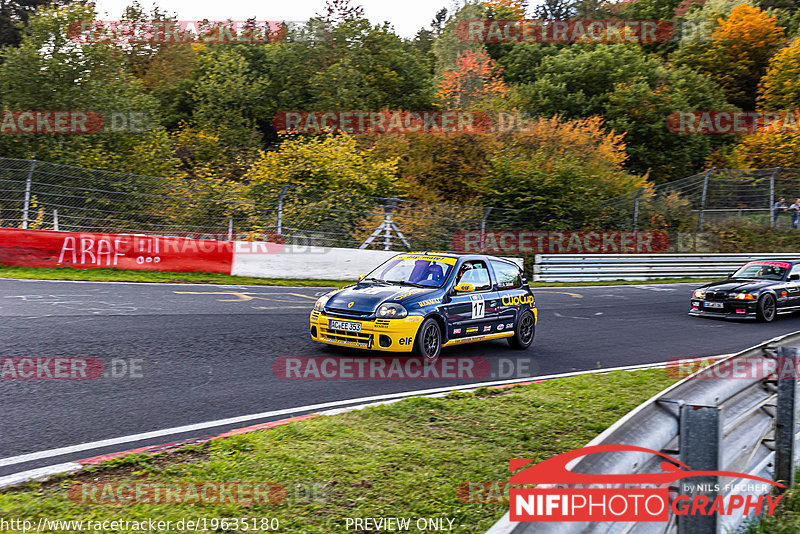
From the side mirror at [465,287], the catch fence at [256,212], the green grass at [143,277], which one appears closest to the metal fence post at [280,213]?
the catch fence at [256,212]

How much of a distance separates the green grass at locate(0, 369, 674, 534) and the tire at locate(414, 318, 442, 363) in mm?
2197

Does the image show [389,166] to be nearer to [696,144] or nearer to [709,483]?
[709,483]

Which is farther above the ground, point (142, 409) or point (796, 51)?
point (796, 51)

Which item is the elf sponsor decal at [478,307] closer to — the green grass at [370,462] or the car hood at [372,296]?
the car hood at [372,296]

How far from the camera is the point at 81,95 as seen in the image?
28578mm

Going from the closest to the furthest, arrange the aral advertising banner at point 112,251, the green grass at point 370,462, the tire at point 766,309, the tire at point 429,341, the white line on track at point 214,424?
the green grass at point 370,462
the white line on track at point 214,424
the tire at point 429,341
the tire at point 766,309
the aral advertising banner at point 112,251

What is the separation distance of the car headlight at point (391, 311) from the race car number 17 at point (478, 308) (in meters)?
1.55

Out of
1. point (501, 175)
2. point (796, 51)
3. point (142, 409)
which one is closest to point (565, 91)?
point (796, 51)

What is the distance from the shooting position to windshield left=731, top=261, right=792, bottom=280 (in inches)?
671

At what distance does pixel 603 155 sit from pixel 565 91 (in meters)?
16.8

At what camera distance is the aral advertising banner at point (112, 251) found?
16422 millimetres
